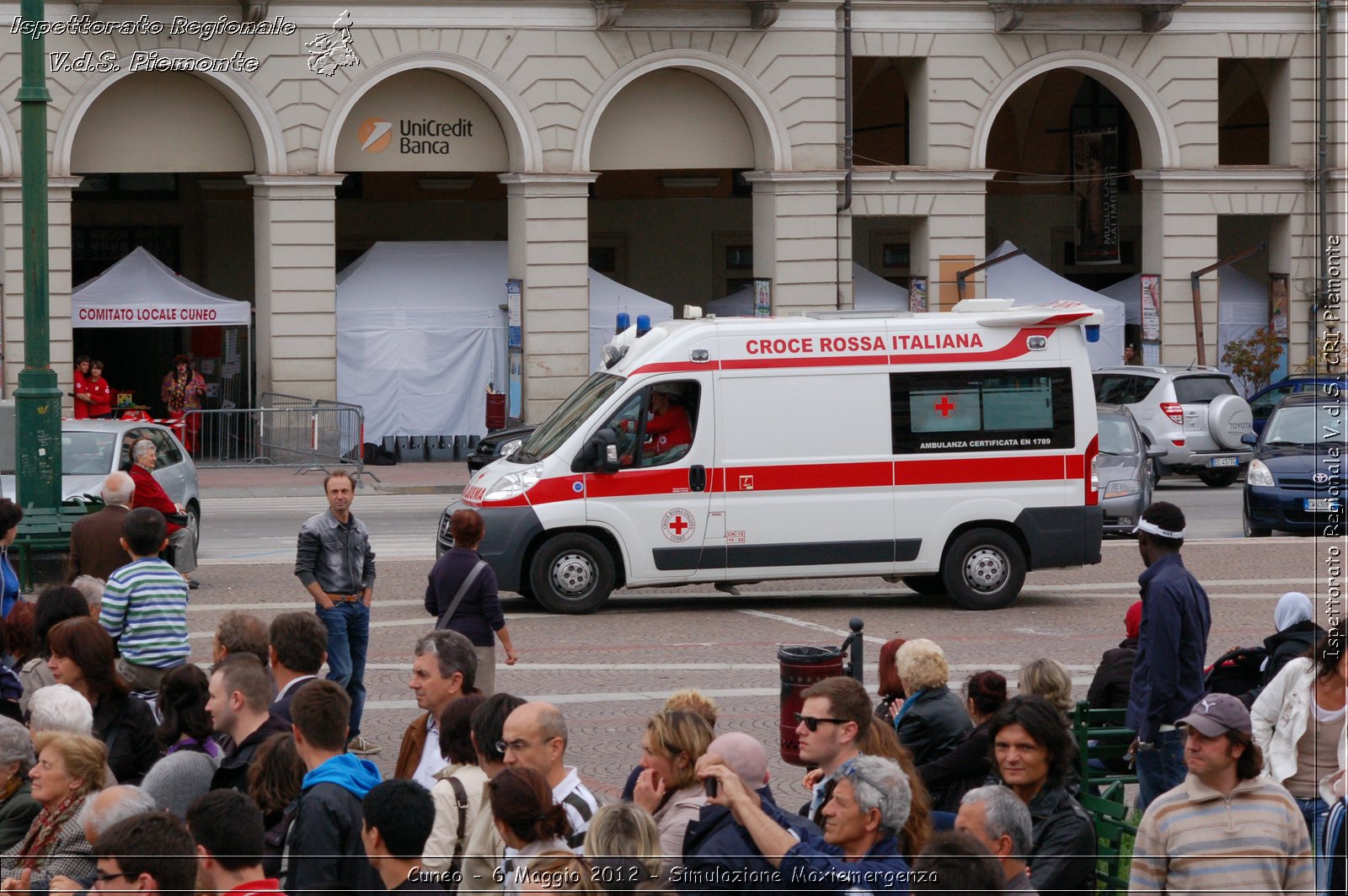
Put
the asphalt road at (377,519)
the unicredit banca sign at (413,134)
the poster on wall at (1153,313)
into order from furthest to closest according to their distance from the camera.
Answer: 1. the poster on wall at (1153,313)
2. the unicredit banca sign at (413,134)
3. the asphalt road at (377,519)

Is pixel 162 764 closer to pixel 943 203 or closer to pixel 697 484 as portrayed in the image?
pixel 697 484

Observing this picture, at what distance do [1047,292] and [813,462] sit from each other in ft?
65.4

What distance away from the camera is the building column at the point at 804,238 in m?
32.5

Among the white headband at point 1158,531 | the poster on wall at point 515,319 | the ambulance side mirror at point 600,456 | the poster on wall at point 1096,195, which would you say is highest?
the poster on wall at point 1096,195

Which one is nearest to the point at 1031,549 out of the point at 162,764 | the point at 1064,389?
the point at 1064,389

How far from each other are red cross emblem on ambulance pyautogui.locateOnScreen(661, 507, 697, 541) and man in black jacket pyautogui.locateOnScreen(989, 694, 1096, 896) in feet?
29.5

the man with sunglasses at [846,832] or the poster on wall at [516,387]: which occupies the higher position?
the poster on wall at [516,387]

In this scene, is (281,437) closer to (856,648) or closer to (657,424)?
(657,424)

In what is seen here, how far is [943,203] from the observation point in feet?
110

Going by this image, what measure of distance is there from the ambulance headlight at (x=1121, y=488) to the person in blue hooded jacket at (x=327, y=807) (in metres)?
15.8

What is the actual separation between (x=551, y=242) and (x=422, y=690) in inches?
989

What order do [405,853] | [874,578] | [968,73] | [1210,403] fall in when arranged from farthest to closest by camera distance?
[968,73] < [1210,403] < [874,578] < [405,853]

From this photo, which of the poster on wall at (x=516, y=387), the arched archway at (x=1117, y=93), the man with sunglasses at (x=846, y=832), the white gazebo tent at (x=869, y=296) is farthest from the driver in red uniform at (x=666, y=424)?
the arched archway at (x=1117, y=93)

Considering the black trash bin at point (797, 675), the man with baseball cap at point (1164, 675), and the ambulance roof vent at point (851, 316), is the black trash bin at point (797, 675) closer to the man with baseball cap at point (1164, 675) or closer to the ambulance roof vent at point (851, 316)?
the man with baseball cap at point (1164, 675)
